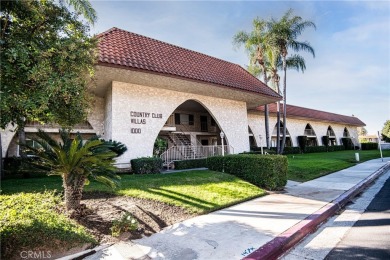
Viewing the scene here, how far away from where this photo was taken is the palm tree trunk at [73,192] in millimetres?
5770

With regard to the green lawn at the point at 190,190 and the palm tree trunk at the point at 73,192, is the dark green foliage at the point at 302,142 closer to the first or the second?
the green lawn at the point at 190,190

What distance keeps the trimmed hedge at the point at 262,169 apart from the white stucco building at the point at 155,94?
5957mm

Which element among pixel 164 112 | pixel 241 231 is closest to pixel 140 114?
pixel 164 112

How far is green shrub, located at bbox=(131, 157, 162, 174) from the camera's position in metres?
12.9

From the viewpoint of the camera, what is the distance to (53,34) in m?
4.93

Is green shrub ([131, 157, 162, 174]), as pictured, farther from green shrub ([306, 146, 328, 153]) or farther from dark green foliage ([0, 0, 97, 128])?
green shrub ([306, 146, 328, 153])

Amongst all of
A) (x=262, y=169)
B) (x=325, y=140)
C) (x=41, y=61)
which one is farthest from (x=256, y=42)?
(x=325, y=140)

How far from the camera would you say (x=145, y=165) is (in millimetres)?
12953

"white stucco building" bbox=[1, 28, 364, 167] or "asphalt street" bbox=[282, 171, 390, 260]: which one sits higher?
"white stucco building" bbox=[1, 28, 364, 167]

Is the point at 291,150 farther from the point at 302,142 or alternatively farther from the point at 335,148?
the point at 335,148

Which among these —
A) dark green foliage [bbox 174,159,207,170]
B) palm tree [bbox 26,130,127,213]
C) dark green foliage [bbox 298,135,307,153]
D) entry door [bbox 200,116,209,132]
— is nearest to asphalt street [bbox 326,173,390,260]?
palm tree [bbox 26,130,127,213]

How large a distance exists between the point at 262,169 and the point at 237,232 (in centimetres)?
527
